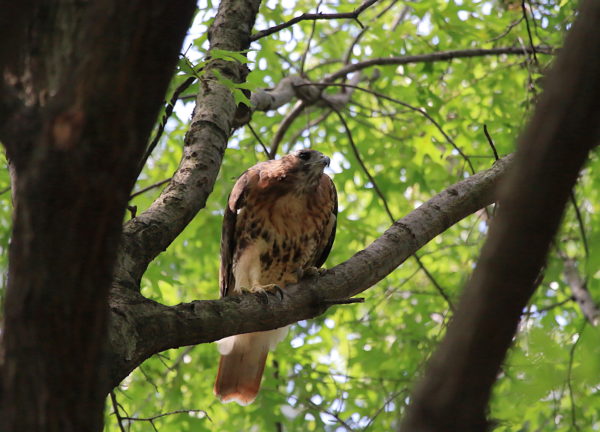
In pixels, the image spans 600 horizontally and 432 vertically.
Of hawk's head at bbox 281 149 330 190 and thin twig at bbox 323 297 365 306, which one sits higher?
hawk's head at bbox 281 149 330 190

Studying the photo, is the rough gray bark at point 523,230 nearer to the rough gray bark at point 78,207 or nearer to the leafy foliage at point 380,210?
the rough gray bark at point 78,207

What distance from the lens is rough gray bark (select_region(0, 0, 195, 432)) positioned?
1634mm

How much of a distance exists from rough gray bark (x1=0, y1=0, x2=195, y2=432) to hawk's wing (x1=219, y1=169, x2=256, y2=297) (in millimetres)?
3033

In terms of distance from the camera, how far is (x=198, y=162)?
352 cm

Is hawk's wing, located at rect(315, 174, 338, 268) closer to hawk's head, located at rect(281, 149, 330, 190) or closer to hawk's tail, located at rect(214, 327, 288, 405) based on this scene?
hawk's head, located at rect(281, 149, 330, 190)

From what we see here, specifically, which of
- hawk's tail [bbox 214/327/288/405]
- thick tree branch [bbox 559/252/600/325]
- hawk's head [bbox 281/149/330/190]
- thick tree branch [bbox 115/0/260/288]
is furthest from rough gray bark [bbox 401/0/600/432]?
thick tree branch [bbox 559/252/600/325]

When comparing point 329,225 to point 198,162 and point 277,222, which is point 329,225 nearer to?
point 277,222

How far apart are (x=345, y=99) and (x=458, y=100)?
3.52 ft

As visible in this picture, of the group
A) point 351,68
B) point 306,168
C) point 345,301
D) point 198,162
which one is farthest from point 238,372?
point 351,68

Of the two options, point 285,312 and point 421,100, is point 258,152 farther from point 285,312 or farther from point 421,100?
point 285,312

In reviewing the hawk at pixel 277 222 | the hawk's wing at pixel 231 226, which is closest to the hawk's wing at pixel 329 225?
the hawk at pixel 277 222

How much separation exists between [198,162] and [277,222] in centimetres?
124

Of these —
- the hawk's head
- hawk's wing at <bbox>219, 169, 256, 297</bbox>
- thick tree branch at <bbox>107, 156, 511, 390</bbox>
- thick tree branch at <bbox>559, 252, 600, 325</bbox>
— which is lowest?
thick tree branch at <bbox>107, 156, 511, 390</bbox>

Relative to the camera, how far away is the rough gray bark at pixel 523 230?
1297mm
